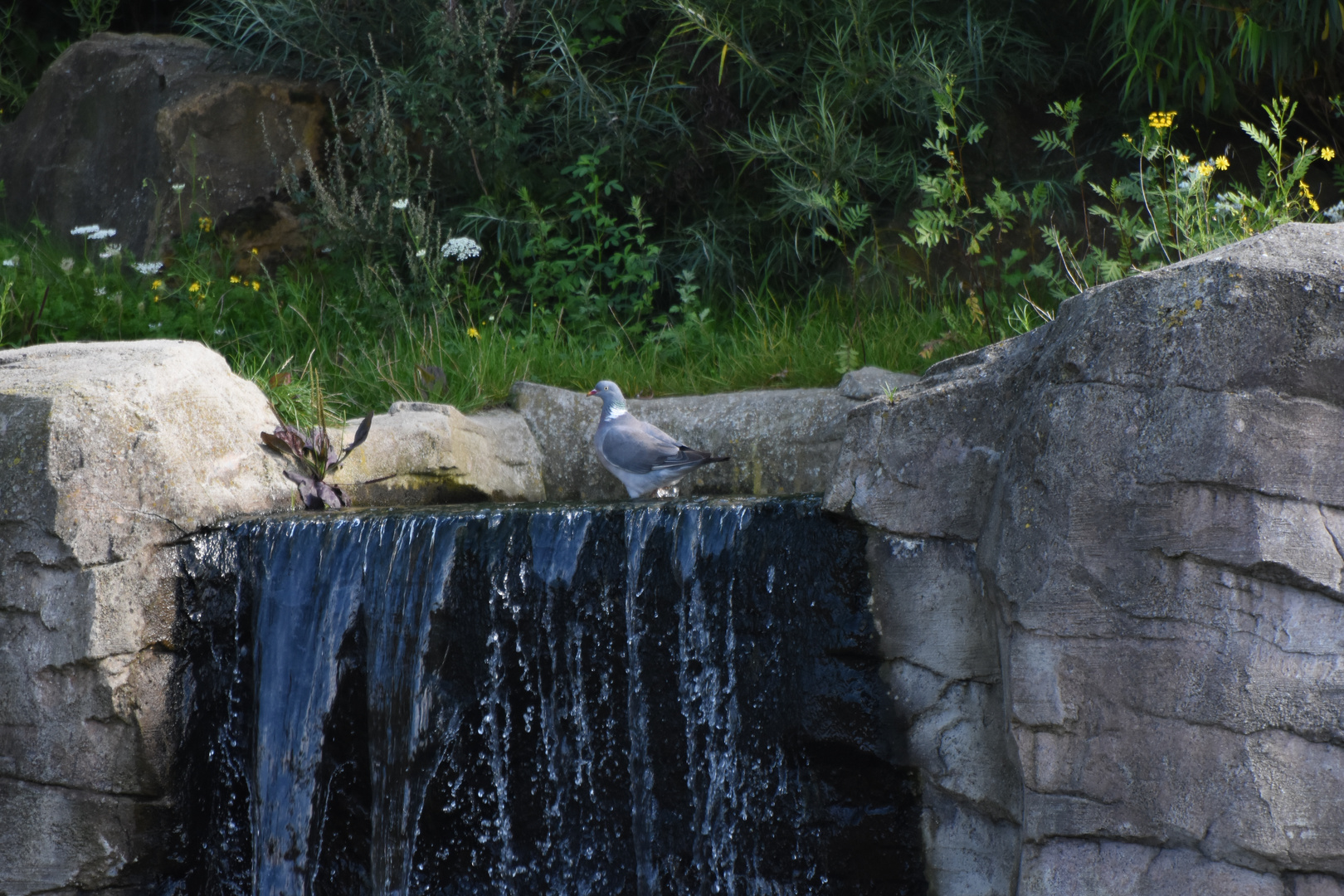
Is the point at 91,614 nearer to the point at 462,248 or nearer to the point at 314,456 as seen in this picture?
the point at 314,456

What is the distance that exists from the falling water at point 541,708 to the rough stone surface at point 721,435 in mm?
1196

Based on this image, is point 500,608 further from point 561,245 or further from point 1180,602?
point 561,245

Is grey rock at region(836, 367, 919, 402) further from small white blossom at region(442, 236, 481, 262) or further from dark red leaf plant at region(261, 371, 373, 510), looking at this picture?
small white blossom at region(442, 236, 481, 262)

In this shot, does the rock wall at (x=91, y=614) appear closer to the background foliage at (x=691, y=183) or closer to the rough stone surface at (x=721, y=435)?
the background foliage at (x=691, y=183)

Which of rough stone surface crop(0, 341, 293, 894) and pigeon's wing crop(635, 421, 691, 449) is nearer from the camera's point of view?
rough stone surface crop(0, 341, 293, 894)

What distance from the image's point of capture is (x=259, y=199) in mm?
6523

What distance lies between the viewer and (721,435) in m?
4.51

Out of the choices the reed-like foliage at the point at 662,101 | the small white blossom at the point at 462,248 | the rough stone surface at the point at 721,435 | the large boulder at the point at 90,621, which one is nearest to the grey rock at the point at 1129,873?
the rough stone surface at the point at 721,435

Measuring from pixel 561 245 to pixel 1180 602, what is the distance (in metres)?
4.17

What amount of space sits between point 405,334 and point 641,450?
2.23 m

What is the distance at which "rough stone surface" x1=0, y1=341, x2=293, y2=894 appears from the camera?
129 inches

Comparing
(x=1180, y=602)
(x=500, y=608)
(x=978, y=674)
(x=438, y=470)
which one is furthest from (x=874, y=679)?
(x=438, y=470)

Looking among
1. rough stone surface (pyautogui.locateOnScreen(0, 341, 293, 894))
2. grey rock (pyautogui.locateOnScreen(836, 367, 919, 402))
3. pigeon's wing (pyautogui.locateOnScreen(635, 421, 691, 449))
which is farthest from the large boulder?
grey rock (pyautogui.locateOnScreen(836, 367, 919, 402))

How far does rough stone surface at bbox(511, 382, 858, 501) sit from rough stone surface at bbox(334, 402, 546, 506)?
152mm
